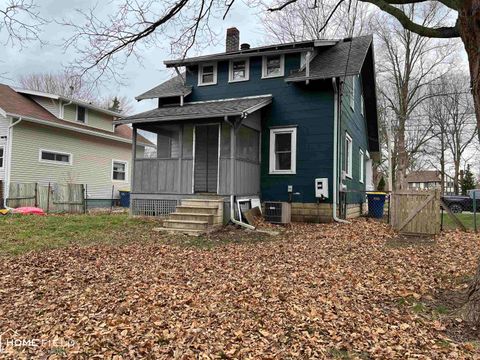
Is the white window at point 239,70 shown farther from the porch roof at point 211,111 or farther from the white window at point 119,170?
the white window at point 119,170

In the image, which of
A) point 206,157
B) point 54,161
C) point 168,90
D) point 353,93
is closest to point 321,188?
point 206,157

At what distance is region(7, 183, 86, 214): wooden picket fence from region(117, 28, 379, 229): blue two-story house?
16.6 feet

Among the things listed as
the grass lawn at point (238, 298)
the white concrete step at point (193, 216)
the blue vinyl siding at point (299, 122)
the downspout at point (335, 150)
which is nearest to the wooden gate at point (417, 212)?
the grass lawn at point (238, 298)

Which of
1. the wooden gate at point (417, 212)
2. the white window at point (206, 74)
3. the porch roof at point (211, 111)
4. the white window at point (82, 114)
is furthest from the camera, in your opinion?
the white window at point (82, 114)

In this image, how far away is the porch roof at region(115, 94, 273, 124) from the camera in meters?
10.0

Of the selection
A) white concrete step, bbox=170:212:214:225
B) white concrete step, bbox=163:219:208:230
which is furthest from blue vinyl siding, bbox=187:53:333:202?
white concrete step, bbox=163:219:208:230

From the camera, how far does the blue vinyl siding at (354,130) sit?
40.9 ft

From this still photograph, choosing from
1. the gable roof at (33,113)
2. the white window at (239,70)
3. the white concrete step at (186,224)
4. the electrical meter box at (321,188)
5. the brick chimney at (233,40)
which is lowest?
the white concrete step at (186,224)

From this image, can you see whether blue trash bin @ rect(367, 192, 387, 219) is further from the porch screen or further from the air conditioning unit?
the porch screen

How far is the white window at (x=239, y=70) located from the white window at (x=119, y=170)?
1102cm

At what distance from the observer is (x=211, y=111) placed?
411 inches

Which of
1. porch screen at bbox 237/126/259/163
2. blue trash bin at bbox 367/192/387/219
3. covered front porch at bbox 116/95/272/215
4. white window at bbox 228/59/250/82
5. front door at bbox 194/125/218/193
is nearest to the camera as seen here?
covered front porch at bbox 116/95/272/215

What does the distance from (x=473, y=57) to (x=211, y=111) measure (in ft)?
24.5

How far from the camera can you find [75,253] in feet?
22.4
